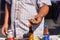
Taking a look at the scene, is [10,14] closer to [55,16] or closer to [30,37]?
[30,37]

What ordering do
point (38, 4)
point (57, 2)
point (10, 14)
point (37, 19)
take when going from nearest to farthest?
point (37, 19) → point (38, 4) → point (10, 14) → point (57, 2)

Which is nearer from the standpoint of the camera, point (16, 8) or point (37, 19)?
point (37, 19)

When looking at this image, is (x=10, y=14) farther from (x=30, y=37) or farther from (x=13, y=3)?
(x=30, y=37)

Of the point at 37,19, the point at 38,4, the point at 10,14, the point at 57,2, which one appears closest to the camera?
the point at 37,19

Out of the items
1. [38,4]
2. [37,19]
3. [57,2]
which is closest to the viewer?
[37,19]

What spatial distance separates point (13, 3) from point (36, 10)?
0.62ft

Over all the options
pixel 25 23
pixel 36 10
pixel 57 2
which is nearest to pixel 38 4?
pixel 36 10

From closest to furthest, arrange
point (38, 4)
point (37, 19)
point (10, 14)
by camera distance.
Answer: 1. point (37, 19)
2. point (38, 4)
3. point (10, 14)

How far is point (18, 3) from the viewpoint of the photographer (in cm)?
154

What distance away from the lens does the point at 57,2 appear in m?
2.62

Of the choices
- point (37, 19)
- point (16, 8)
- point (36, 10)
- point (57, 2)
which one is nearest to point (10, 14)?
point (16, 8)

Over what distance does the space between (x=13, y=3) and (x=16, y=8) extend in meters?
0.05

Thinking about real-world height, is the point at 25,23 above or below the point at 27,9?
below

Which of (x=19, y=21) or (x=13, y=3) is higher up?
(x=13, y=3)
